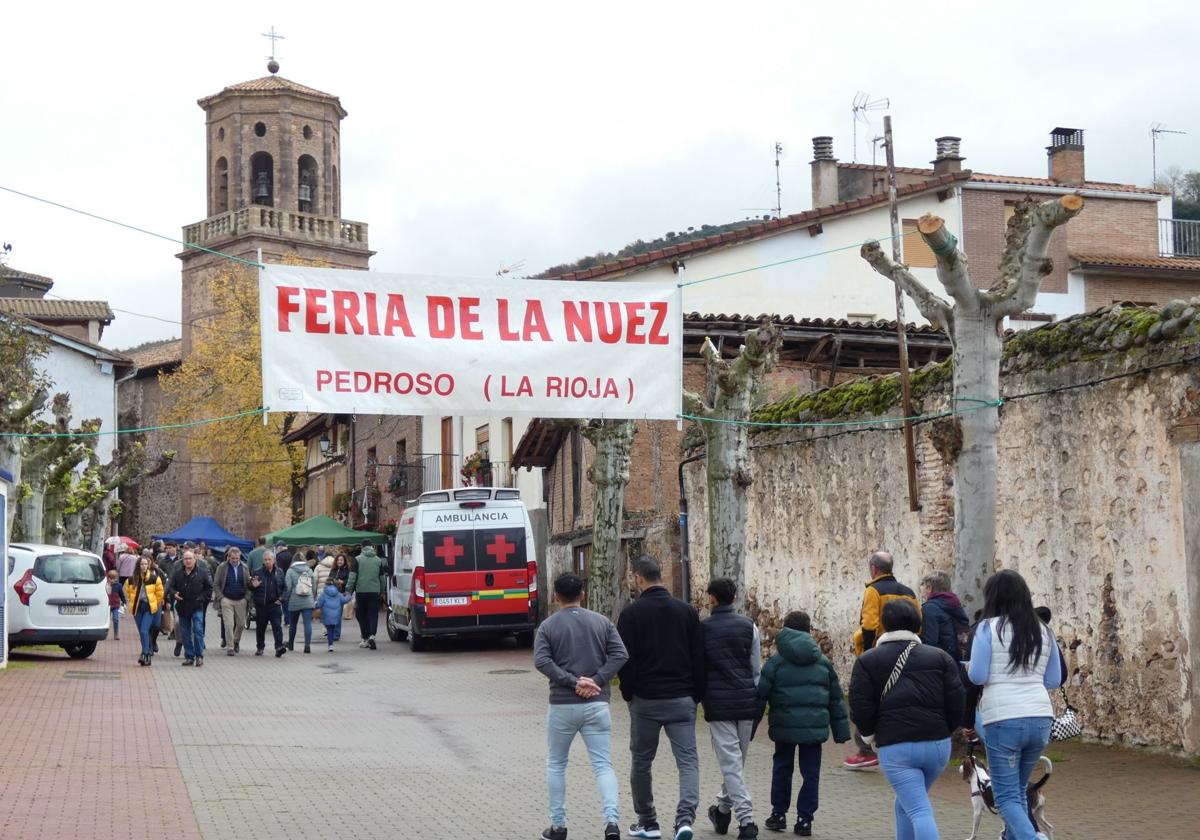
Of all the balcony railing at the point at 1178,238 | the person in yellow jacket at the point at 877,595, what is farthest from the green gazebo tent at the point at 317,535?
the person in yellow jacket at the point at 877,595

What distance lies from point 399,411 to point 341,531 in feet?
79.3

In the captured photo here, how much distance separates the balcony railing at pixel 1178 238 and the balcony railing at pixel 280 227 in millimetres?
35681

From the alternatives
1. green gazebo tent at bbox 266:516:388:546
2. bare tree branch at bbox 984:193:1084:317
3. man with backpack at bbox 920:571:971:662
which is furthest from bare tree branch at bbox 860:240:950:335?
green gazebo tent at bbox 266:516:388:546

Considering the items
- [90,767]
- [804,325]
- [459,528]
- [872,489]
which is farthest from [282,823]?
[804,325]

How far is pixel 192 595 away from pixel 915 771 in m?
15.5

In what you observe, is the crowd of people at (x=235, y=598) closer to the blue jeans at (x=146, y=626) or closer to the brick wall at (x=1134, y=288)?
the blue jeans at (x=146, y=626)

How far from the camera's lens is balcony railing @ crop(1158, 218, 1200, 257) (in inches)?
1476

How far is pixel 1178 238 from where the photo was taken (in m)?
42.0

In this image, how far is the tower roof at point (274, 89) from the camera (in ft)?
214

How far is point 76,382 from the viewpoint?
48.2 metres

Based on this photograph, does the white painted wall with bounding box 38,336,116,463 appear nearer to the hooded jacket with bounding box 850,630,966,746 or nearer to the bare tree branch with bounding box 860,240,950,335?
the bare tree branch with bounding box 860,240,950,335

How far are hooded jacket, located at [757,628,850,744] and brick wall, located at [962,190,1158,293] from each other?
952 inches

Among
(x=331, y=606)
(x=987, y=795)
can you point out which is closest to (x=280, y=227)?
(x=331, y=606)

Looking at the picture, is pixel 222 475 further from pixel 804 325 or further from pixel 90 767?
pixel 90 767
